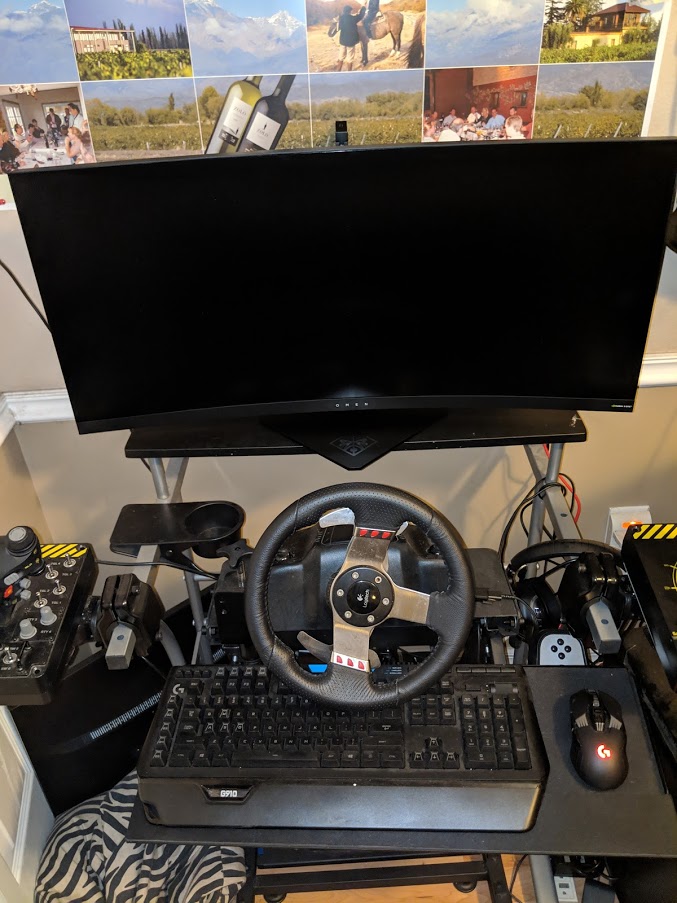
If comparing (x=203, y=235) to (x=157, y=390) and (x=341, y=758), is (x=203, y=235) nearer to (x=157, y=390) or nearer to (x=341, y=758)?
(x=157, y=390)

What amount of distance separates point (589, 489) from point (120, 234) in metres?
1.12

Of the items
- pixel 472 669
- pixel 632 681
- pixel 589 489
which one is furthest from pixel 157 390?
pixel 589 489

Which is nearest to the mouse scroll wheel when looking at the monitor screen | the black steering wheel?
the black steering wheel

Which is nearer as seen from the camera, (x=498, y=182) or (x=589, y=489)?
(x=498, y=182)

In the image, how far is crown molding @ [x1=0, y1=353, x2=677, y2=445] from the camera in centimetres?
139

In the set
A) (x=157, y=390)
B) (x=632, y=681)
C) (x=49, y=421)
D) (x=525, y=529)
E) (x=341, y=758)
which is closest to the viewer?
(x=341, y=758)

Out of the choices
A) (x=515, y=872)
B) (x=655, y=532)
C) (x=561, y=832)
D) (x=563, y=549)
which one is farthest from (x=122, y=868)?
(x=655, y=532)

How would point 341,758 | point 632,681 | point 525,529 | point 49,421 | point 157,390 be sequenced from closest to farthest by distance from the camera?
point 341,758, point 632,681, point 157,390, point 49,421, point 525,529

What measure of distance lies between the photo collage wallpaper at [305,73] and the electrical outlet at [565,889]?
1163 mm

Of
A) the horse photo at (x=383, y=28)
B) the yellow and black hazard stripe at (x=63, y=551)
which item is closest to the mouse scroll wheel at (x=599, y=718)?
the yellow and black hazard stripe at (x=63, y=551)

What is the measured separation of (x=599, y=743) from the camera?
92 cm

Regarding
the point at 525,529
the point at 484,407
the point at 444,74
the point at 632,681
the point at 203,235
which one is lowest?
the point at 525,529

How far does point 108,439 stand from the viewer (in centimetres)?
148

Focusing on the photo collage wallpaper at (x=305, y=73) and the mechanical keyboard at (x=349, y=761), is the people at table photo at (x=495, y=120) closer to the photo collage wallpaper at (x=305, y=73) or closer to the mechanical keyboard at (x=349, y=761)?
the photo collage wallpaper at (x=305, y=73)
